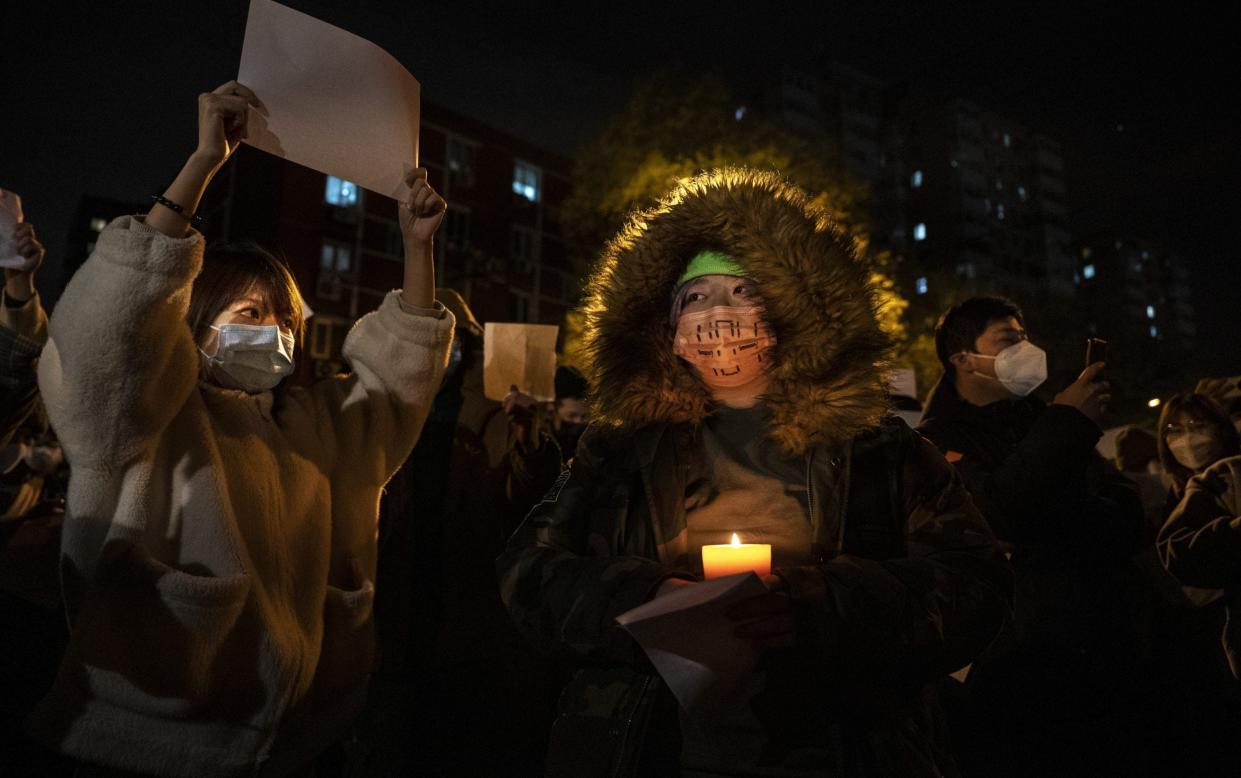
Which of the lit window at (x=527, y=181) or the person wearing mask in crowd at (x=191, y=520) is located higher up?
the lit window at (x=527, y=181)

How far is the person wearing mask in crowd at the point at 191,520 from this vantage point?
1.79 meters

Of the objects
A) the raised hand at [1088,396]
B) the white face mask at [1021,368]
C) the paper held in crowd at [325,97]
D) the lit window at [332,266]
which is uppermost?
the lit window at [332,266]

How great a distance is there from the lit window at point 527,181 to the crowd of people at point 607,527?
3532 cm

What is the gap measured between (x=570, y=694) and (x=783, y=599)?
0.63 metres

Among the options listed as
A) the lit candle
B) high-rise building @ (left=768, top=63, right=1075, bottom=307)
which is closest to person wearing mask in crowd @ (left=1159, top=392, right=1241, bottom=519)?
the lit candle

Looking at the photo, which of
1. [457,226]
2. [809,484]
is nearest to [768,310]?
[809,484]

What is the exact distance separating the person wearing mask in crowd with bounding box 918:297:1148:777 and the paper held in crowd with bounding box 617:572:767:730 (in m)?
1.98

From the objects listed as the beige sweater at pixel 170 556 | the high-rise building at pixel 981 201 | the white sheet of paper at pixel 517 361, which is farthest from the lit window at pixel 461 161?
the high-rise building at pixel 981 201

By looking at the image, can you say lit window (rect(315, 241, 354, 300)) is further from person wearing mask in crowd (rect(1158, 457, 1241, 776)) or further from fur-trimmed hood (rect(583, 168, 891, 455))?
fur-trimmed hood (rect(583, 168, 891, 455))

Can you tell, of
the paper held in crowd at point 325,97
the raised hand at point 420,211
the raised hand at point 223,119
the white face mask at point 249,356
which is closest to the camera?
the raised hand at point 223,119

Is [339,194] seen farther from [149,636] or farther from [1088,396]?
[149,636]

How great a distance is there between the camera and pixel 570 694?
1986mm

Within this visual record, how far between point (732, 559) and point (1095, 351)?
98.4 inches

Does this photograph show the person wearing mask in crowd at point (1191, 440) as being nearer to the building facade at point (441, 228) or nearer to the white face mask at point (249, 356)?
the white face mask at point (249, 356)
